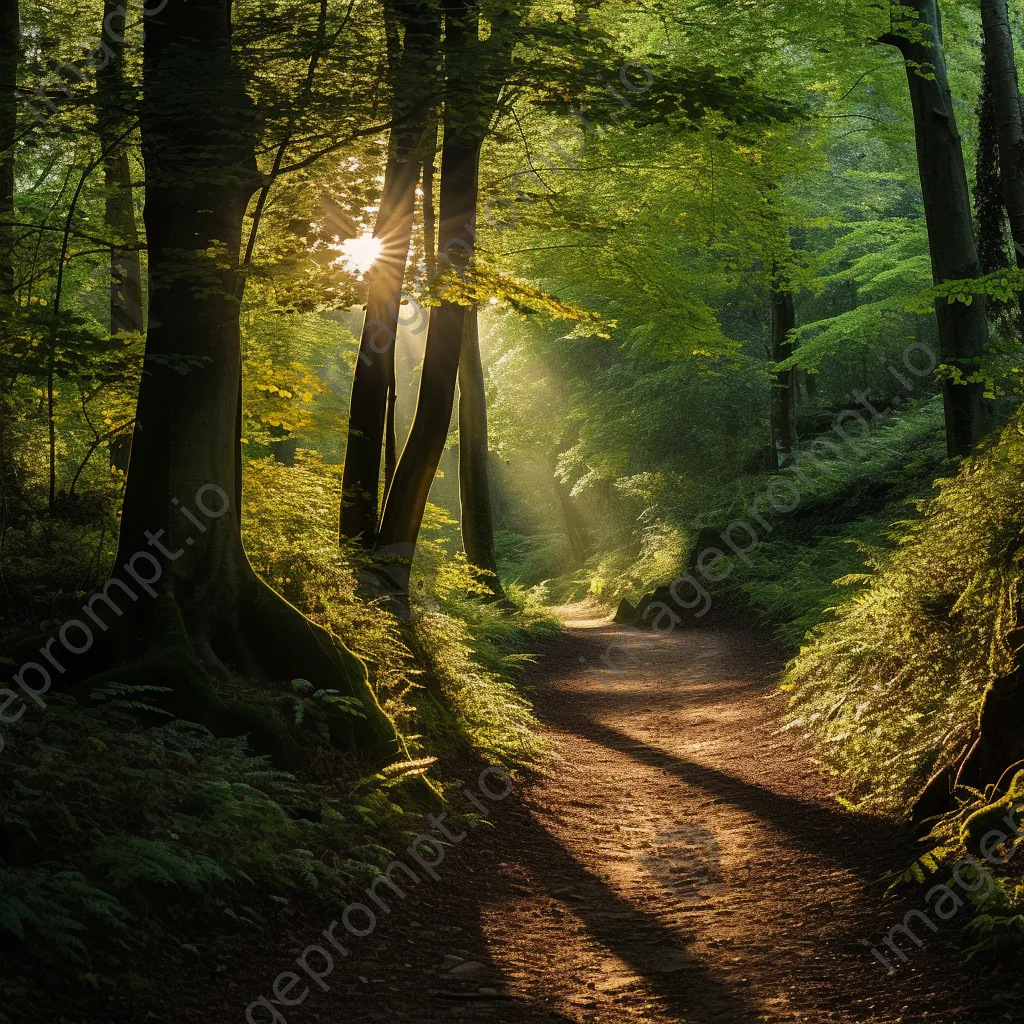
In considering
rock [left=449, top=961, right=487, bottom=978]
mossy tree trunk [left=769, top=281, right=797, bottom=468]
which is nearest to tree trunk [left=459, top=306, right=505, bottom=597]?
mossy tree trunk [left=769, top=281, right=797, bottom=468]

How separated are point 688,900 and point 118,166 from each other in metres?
10.9

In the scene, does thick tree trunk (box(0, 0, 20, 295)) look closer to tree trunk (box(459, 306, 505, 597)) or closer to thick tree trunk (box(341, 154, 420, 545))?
thick tree trunk (box(341, 154, 420, 545))

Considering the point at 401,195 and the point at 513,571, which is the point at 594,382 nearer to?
the point at 513,571

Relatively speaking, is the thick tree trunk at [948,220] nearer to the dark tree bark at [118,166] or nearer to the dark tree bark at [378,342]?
the dark tree bark at [378,342]

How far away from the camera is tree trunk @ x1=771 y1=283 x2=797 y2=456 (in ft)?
67.4

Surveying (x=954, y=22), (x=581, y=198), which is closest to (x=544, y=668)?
(x=581, y=198)

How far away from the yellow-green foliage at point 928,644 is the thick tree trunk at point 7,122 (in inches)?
287

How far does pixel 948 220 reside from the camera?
11.2m

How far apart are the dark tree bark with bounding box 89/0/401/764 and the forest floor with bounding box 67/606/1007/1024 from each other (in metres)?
1.59

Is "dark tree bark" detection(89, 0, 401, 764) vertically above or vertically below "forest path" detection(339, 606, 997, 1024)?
above

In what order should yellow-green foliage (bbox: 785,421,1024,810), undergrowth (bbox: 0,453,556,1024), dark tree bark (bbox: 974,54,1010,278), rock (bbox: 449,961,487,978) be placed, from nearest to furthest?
undergrowth (bbox: 0,453,556,1024)
rock (bbox: 449,961,487,978)
yellow-green foliage (bbox: 785,421,1024,810)
dark tree bark (bbox: 974,54,1010,278)

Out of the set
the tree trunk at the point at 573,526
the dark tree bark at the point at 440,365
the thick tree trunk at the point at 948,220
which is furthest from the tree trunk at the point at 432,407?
the tree trunk at the point at 573,526

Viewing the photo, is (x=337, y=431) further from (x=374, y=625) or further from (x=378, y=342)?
(x=374, y=625)

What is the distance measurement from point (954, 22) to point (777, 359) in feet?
23.8
